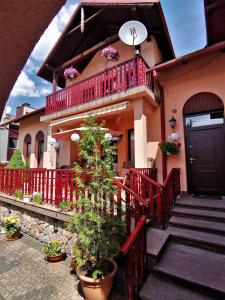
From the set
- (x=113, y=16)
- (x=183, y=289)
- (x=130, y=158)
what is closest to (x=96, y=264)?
(x=183, y=289)

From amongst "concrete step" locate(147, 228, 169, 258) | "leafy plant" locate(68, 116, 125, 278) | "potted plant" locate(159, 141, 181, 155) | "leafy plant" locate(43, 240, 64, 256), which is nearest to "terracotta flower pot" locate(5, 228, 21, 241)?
"leafy plant" locate(43, 240, 64, 256)

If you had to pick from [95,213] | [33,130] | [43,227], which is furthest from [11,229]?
[33,130]

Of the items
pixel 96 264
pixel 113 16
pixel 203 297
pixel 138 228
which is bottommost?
pixel 203 297

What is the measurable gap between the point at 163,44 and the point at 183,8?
159 centimetres

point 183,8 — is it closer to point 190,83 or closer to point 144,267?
point 190,83

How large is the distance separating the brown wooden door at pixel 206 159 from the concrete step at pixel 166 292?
4193mm

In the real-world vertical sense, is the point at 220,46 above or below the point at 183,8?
below

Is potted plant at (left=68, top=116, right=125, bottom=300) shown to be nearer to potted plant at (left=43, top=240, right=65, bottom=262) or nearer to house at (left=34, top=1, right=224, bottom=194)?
potted plant at (left=43, top=240, right=65, bottom=262)

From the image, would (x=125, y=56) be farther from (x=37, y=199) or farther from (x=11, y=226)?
(x=11, y=226)

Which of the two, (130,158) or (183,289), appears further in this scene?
(130,158)

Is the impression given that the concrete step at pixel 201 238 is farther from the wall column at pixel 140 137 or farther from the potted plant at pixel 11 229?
the potted plant at pixel 11 229

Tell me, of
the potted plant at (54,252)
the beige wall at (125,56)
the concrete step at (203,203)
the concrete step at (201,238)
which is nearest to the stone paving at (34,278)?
the potted plant at (54,252)

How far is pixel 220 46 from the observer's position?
569 centimetres

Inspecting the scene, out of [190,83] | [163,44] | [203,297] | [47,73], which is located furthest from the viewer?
[47,73]
